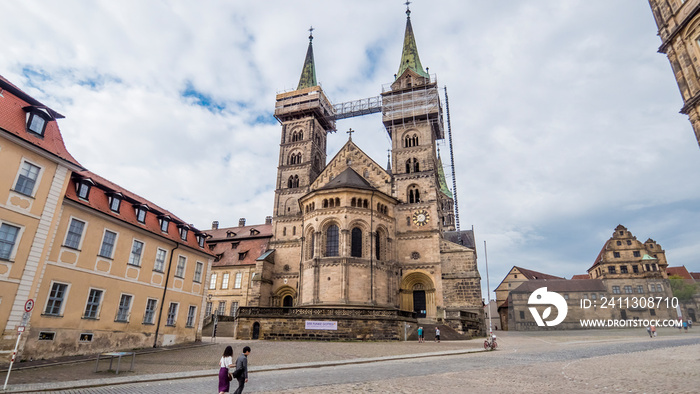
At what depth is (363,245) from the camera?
38.4m

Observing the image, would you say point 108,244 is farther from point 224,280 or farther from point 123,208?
point 224,280

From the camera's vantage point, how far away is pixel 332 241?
3862 cm

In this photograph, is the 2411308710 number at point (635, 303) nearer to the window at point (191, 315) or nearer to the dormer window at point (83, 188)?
the window at point (191, 315)

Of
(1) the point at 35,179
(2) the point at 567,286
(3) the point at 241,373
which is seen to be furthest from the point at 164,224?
(2) the point at 567,286

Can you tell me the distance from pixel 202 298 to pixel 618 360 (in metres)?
24.8

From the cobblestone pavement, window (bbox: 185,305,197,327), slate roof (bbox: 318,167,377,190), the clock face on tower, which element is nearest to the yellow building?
window (bbox: 185,305,197,327)

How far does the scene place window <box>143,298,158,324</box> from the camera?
74.0 feet

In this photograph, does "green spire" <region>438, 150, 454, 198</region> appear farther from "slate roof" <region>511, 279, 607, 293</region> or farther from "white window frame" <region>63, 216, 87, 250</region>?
"white window frame" <region>63, 216, 87, 250</region>

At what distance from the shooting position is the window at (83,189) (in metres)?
18.7

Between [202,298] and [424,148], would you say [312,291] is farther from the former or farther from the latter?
[424,148]

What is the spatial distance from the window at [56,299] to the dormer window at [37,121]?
6774mm

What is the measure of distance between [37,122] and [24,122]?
58 cm

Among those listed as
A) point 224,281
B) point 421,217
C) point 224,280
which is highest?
point 421,217

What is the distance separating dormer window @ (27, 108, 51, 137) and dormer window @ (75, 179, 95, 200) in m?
2.92
